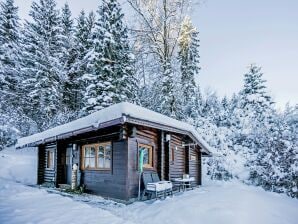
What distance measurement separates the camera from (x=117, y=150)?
30.3 feet

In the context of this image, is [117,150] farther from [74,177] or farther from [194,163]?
[194,163]

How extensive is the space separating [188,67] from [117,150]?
53.8ft

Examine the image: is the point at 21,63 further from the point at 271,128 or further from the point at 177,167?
the point at 271,128

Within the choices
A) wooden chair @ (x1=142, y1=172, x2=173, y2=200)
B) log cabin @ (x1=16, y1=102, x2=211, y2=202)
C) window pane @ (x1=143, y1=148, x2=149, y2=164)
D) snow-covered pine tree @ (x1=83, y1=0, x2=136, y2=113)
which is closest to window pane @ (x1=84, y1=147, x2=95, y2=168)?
log cabin @ (x1=16, y1=102, x2=211, y2=202)

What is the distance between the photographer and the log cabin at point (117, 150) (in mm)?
8758

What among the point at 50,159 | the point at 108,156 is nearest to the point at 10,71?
the point at 50,159

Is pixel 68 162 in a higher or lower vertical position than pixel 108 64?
lower

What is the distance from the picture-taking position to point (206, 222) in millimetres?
6445

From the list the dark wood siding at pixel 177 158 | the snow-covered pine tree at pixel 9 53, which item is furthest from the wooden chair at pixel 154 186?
the snow-covered pine tree at pixel 9 53

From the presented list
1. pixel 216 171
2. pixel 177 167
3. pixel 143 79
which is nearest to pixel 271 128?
pixel 216 171

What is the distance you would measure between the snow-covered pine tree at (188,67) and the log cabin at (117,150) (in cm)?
827

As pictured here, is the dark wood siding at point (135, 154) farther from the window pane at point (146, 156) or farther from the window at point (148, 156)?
the window pane at point (146, 156)

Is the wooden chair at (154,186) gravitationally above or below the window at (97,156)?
below

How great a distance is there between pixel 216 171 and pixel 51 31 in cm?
1566
